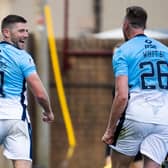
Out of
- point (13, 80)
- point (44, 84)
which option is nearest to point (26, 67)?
point (13, 80)

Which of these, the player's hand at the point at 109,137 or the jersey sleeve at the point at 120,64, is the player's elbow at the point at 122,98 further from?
the player's hand at the point at 109,137

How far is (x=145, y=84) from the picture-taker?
8.47m

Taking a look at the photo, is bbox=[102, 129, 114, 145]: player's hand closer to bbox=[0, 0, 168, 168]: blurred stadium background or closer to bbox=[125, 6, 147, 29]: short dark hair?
bbox=[125, 6, 147, 29]: short dark hair

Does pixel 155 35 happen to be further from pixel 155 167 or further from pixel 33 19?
pixel 155 167

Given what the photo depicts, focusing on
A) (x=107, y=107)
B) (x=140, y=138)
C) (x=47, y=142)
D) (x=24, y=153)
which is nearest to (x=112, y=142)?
(x=140, y=138)

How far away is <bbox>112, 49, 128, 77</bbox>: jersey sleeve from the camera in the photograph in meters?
8.34

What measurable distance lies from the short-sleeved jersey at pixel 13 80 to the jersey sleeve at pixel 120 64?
75 centimetres

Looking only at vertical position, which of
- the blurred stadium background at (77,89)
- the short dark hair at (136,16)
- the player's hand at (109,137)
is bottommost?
the blurred stadium background at (77,89)

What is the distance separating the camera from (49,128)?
47.7 feet

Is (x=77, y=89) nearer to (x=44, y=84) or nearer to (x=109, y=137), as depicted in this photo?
(x=44, y=84)

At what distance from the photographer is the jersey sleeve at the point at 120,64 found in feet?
27.4

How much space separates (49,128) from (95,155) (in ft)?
3.30

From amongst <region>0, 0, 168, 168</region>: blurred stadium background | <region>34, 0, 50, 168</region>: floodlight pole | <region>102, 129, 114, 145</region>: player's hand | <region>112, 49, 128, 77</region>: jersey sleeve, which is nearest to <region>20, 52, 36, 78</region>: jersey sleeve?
<region>112, 49, 128, 77</region>: jersey sleeve

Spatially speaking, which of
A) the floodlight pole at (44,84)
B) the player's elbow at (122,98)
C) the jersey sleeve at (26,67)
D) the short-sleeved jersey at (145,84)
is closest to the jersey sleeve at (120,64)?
the short-sleeved jersey at (145,84)
